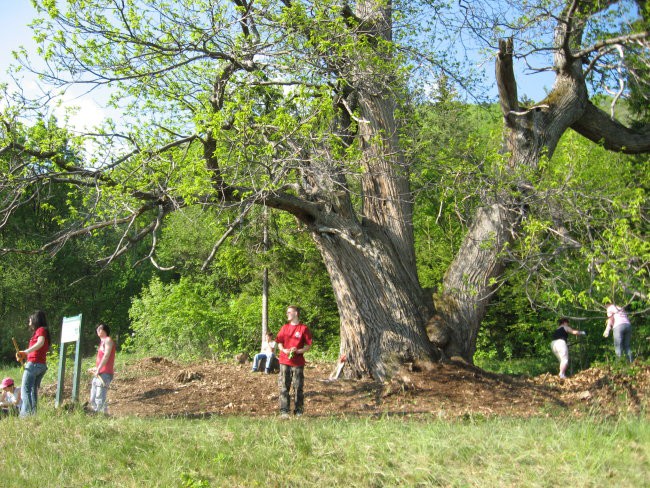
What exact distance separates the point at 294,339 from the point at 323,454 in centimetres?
277

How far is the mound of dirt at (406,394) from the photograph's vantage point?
30.0 feet

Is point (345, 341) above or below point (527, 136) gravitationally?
below

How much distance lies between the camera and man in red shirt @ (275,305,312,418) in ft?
27.3

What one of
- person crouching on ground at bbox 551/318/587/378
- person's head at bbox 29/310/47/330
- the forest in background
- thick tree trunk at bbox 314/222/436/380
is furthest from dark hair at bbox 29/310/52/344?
person crouching on ground at bbox 551/318/587/378

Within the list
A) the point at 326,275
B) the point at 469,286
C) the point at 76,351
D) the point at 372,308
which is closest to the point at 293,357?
the point at 372,308

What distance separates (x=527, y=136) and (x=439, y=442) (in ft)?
22.2

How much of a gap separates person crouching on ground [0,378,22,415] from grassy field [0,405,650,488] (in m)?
1.95

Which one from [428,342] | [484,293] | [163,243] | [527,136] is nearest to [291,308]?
[428,342]

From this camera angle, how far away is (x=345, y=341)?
1094 cm

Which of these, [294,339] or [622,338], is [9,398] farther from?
[622,338]

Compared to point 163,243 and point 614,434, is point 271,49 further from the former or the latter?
point 163,243

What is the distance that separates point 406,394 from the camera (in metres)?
9.63

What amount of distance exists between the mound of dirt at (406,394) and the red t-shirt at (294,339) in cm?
99

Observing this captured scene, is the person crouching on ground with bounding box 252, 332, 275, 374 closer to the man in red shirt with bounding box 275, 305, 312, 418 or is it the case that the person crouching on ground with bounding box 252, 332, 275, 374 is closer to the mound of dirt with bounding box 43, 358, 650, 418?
the mound of dirt with bounding box 43, 358, 650, 418
